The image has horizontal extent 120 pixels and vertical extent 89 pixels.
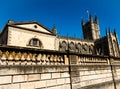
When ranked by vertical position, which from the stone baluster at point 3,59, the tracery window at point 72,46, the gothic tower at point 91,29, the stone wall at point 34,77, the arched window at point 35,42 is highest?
the gothic tower at point 91,29

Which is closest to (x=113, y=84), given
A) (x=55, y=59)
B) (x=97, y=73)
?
(x=97, y=73)

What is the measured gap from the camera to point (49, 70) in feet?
14.9

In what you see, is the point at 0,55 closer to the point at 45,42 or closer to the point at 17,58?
the point at 17,58

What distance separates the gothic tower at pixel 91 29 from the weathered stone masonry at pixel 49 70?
194 feet

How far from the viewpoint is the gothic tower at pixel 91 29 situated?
210 feet

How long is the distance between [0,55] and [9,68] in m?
0.50

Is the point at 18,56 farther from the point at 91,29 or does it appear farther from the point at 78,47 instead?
the point at 91,29

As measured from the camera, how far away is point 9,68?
11.8 feet

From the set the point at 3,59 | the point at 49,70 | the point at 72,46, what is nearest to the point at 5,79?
the point at 3,59

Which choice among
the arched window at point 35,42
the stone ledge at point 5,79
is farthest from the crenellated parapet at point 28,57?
the arched window at point 35,42

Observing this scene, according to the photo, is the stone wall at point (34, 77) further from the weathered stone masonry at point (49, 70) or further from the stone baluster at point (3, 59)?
the stone baluster at point (3, 59)

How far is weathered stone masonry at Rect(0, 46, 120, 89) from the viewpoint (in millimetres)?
3645

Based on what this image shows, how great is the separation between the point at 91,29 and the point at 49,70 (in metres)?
63.1

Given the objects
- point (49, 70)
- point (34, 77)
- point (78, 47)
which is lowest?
point (34, 77)
